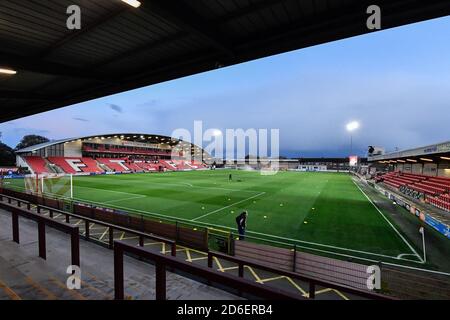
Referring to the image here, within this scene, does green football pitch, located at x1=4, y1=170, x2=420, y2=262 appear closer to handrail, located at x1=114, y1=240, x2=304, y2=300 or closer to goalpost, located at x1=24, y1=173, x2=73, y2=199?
goalpost, located at x1=24, y1=173, x2=73, y2=199

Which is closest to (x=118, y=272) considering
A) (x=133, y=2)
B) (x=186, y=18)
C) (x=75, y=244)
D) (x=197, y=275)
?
(x=75, y=244)

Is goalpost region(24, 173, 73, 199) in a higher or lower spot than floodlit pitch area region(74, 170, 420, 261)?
higher

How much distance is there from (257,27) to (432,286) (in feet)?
27.0

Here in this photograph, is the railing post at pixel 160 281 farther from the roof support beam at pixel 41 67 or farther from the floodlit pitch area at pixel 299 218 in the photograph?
the floodlit pitch area at pixel 299 218

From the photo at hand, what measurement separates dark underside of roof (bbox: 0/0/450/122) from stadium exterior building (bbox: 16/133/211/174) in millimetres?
48514

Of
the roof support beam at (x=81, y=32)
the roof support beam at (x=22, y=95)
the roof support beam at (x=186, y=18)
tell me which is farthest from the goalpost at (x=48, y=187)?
the roof support beam at (x=186, y=18)

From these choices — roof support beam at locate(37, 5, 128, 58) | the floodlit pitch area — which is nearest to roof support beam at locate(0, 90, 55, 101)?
roof support beam at locate(37, 5, 128, 58)

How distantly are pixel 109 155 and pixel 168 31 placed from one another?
67421 millimetres

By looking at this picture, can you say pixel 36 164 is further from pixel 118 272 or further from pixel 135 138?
pixel 118 272

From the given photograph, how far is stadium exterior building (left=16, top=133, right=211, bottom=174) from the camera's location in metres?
50.7

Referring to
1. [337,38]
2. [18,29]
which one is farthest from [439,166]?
[18,29]

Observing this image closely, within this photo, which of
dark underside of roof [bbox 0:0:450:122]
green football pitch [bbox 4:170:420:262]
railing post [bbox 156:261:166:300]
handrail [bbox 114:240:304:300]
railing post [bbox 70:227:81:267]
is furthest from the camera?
green football pitch [bbox 4:170:420:262]

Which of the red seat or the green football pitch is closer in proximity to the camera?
the green football pitch
